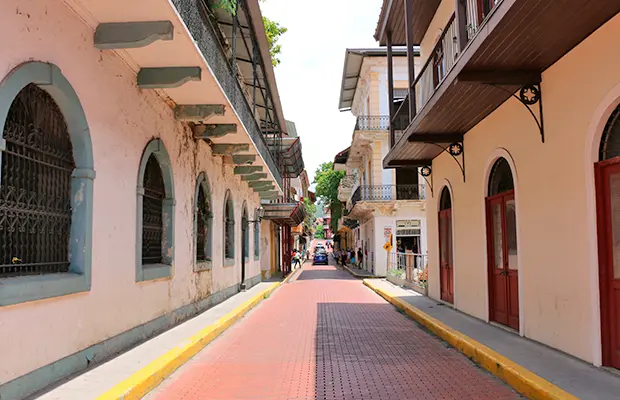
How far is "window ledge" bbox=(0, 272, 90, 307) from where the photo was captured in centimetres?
463

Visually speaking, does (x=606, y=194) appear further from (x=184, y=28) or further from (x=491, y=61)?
(x=184, y=28)

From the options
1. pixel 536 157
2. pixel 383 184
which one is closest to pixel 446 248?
pixel 536 157

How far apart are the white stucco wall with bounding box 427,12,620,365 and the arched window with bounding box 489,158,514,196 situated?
0.56 ft

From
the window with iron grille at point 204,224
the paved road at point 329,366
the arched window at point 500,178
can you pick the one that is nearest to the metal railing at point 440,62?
the arched window at point 500,178

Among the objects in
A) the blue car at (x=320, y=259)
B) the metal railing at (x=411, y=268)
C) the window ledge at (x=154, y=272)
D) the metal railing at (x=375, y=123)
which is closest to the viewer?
the window ledge at (x=154, y=272)

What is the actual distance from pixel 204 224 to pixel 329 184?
3883 centimetres

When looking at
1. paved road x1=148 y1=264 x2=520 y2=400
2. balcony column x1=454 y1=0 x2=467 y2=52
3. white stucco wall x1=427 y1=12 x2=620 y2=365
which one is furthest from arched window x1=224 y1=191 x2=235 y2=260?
balcony column x1=454 y1=0 x2=467 y2=52

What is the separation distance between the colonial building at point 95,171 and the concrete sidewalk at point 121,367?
0.19 m

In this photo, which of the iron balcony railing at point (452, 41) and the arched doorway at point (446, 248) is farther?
the arched doorway at point (446, 248)

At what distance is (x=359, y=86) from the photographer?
3334 centimetres

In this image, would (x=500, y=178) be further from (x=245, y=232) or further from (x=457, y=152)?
(x=245, y=232)

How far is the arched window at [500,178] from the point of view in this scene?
9.42m

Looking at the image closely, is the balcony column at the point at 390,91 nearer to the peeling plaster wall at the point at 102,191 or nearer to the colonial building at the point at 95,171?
the colonial building at the point at 95,171

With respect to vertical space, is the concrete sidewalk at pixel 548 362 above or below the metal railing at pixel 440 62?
below
